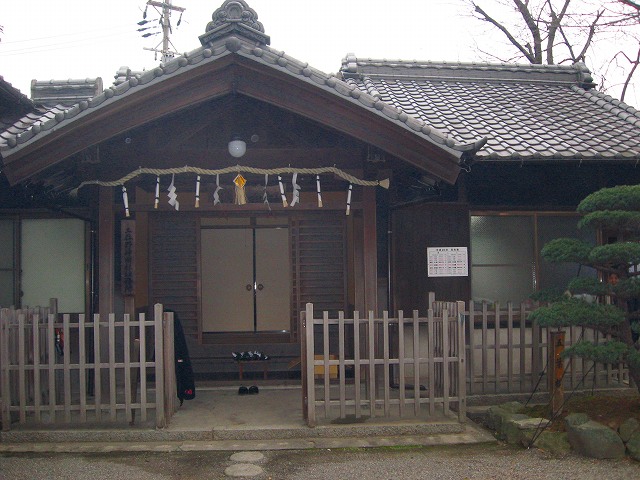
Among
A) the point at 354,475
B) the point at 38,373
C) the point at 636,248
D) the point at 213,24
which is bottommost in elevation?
the point at 354,475

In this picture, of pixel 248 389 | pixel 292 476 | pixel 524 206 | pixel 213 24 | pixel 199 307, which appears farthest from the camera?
pixel 199 307

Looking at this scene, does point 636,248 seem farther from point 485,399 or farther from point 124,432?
point 124,432

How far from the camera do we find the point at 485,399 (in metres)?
8.27

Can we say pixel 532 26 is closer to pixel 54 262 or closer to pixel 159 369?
pixel 54 262

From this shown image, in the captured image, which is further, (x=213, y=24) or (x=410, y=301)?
(x=410, y=301)

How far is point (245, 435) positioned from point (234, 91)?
3968mm

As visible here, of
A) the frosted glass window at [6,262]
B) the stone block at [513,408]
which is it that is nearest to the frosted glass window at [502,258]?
the stone block at [513,408]

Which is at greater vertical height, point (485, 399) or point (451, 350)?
point (451, 350)

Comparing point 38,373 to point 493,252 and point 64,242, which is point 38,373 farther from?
point 493,252

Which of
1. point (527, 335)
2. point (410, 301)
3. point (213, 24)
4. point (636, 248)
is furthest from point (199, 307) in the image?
point (636, 248)

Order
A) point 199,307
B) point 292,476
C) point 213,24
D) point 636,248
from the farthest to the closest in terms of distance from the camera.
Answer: point 199,307
point 213,24
point 636,248
point 292,476

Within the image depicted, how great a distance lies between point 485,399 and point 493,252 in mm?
2400

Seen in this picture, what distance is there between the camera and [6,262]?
9.32 metres

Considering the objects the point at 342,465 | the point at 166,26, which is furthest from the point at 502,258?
the point at 166,26
